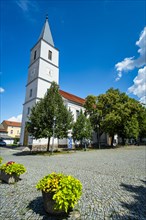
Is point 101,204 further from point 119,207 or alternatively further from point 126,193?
point 126,193

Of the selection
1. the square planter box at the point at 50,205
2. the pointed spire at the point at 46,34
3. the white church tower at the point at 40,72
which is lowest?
the square planter box at the point at 50,205

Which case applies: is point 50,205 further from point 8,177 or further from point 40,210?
point 8,177

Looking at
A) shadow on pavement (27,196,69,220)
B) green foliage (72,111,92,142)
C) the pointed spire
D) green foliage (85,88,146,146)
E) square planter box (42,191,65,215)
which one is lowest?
shadow on pavement (27,196,69,220)

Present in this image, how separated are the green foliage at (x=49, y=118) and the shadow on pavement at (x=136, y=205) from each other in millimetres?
13382

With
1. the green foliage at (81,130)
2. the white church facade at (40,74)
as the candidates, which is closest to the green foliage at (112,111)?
the green foliage at (81,130)

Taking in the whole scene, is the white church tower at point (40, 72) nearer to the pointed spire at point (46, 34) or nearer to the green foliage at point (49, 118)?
the pointed spire at point (46, 34)

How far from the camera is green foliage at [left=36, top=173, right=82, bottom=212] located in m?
3.12

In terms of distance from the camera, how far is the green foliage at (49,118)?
1788cm

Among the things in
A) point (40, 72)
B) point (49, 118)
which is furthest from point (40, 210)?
point (40, 72)

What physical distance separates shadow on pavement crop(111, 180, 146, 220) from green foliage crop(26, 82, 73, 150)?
13.4 m

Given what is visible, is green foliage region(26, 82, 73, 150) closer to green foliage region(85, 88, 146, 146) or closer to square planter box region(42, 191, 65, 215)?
green foliage region(85, 88, 146, 146)

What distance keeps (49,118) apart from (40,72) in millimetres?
12182

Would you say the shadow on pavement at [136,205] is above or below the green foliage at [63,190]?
below

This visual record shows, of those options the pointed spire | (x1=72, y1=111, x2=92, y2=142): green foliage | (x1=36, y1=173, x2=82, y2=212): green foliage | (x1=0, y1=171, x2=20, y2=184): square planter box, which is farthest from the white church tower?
(x1=36, y1=173, x2=82, y2=212): green foliage
